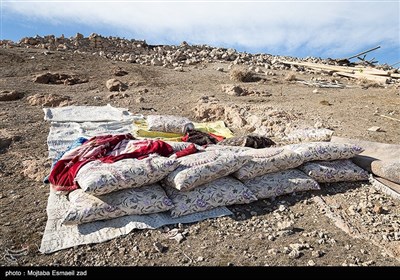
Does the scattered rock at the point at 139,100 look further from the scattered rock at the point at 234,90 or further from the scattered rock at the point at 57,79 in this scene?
the scattered rock at the point at 57,79

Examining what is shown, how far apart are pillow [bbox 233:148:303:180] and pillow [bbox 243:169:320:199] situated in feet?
0.21

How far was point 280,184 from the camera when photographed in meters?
3.77

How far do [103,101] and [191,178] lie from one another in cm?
556

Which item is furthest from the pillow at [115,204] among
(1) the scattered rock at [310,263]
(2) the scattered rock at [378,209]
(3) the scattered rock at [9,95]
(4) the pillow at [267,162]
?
(3) the scattered rock at [9,95]

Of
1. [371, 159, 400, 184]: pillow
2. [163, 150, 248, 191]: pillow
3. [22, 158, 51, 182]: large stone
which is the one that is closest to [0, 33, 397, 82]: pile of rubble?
[22, 158, 51, 182]: large stone

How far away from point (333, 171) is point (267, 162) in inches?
32.9

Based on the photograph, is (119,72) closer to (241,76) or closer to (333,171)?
(241,76)

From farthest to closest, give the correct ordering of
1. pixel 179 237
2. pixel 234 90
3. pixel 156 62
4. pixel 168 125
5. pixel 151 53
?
pixel 151 53, pixel 156 62, pixel 234 90, pixel 168 125, pixel 179 237

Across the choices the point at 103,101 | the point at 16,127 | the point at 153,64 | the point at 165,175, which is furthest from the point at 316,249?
the point at 153,64

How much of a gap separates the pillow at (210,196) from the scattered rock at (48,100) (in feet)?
17.4

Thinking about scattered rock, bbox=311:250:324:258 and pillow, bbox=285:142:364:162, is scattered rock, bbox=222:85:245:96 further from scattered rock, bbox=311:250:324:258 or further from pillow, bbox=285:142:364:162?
scattered rock, bbox=311:250:324:258

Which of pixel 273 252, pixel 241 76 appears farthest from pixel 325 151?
pixel 241 76

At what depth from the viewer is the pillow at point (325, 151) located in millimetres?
3990

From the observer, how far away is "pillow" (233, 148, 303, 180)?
3676mm
